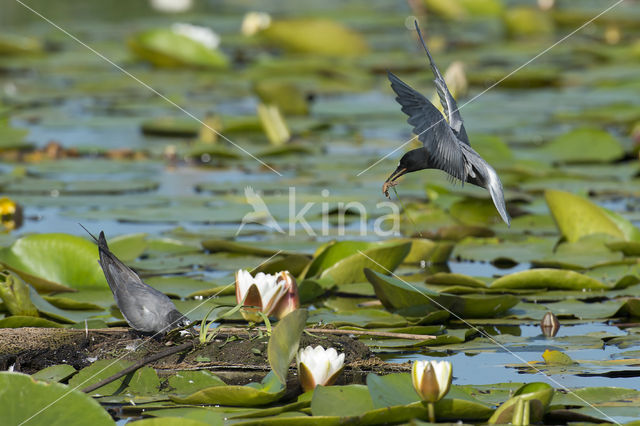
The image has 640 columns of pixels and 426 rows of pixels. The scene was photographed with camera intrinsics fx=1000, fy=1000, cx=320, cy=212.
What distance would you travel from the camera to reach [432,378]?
2.08m

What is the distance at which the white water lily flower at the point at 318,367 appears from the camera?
2314 mm

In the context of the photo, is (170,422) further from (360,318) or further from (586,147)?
(586,147)

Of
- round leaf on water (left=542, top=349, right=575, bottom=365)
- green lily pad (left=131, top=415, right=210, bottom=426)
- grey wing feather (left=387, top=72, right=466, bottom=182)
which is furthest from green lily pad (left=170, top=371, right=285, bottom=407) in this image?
round leaf on water (left=542, top=349, right=575, bottom=365)

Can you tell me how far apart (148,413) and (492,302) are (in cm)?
125

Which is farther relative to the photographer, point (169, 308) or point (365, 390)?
point (169, 308)

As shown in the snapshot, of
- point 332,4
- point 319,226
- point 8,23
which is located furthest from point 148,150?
point 332,4

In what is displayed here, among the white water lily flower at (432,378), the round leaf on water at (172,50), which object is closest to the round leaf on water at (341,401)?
the white water lily flower at (432,378)

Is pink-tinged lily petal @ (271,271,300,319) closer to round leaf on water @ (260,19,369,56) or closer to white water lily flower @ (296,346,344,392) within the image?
white water lily flower @ (296,346,344,392)

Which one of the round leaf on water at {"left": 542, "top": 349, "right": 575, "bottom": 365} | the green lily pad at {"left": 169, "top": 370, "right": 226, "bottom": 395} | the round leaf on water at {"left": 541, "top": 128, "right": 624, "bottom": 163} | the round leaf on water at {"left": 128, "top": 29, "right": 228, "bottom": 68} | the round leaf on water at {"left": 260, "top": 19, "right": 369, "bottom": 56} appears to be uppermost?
the round leaf on water at {"left": 260, "top": 19, "right": 369, "bottom": 56}

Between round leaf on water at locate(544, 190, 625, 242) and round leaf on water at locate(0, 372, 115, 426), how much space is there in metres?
2.31

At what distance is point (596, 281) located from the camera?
11.0ft

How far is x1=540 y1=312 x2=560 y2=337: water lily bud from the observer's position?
9.60 ft

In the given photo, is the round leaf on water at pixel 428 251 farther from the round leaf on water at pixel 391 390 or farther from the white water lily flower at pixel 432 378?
the white water lily flower at pixel 432 378

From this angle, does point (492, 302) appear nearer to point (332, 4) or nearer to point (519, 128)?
point (519, 128)
